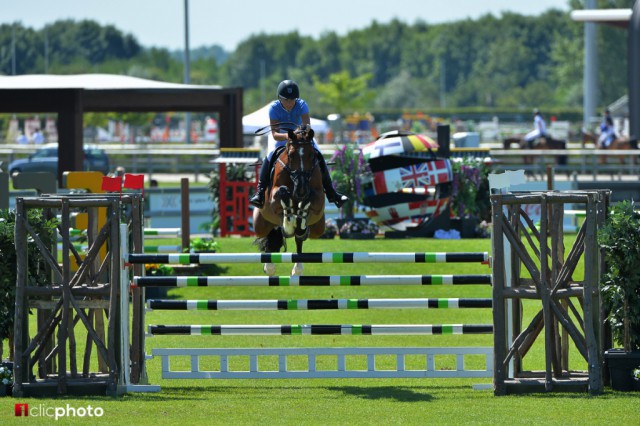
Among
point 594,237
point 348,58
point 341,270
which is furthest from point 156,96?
point 348,58

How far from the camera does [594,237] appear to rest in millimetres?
9867

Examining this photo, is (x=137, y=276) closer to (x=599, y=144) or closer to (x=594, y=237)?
(x=594, y=237)

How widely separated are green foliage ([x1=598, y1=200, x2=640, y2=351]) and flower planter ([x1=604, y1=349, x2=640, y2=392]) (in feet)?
0.29

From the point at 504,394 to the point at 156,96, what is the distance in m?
19.1

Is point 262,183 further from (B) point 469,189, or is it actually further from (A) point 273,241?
(B) point 469,189

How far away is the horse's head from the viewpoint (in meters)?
11.0

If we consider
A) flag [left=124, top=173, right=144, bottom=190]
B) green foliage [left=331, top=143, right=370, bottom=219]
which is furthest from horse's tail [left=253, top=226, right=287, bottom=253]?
green foliage [left=331, top=143, right=370, bottom=219]

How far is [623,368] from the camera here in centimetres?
980

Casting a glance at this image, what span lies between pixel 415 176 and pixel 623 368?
12.0 metres

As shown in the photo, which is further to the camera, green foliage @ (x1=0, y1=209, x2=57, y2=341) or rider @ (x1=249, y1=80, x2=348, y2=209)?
rider @ (x1=249, y1=80, x2=348, y2=209)

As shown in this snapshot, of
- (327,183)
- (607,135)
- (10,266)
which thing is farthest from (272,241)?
(607,135)

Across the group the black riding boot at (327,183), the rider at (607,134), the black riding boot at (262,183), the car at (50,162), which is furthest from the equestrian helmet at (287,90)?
the rider at (607,134)

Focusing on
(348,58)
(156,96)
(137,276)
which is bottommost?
(137,276)

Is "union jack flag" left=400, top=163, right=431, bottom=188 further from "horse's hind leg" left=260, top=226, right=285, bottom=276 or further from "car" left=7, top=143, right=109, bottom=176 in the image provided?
"car" left=7, top=143, right=109, bottom=176
